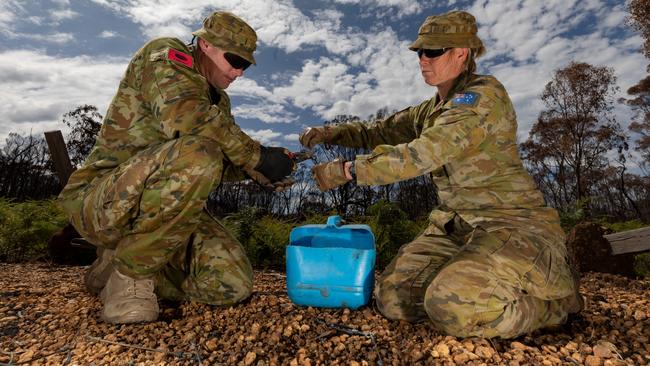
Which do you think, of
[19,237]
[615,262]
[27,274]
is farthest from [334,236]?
[19,237]

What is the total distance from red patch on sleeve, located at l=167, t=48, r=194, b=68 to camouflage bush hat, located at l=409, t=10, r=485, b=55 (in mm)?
1526

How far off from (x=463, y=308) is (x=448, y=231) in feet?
2.96

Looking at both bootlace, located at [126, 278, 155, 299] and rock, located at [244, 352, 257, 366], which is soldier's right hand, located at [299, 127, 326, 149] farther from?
rock, located at [244, 352, 257, 366]

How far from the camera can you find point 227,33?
10.3 ft

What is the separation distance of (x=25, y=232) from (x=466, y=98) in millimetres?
5853

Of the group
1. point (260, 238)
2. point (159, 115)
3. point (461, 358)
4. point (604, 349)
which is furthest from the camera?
point (260, 238)

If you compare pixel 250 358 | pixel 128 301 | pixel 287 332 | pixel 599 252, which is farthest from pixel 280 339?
pixel 599 252

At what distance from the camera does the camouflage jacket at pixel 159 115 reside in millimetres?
2812

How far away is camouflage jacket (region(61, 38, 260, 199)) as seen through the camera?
2812mm

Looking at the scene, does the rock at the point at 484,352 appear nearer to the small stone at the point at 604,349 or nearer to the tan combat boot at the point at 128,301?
the small stone at the point at 604,349

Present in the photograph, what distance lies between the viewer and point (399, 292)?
114 inches

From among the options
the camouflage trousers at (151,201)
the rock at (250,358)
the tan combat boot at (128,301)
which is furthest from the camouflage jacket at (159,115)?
the rock at (250,358)

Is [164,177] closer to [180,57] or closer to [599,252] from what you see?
[180,57]

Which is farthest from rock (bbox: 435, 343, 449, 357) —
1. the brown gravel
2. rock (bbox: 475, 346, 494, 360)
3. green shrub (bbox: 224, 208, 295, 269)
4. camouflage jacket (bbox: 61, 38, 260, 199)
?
green shrub (bbox: 224, 208, 295, 269)
